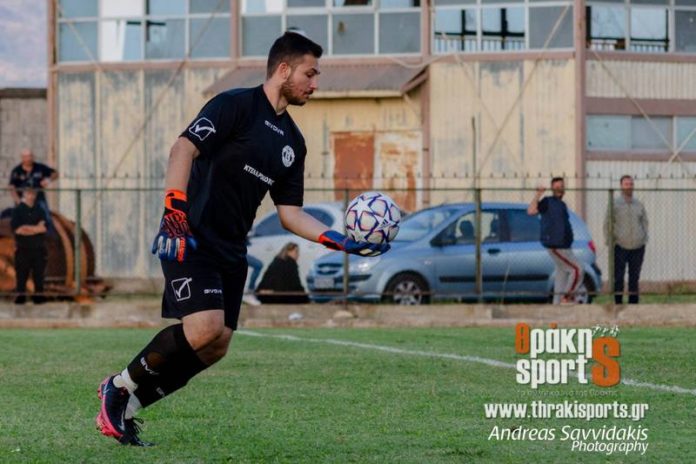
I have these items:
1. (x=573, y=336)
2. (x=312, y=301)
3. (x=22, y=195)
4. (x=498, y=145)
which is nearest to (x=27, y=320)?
(x=22, y=195)

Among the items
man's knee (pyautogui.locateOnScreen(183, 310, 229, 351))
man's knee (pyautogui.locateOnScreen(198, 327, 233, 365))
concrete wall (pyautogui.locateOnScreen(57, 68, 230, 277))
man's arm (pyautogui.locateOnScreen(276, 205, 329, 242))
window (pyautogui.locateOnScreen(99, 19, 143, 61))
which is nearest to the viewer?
man's knee (pyautogui.locateOnScreen(183, 310, 229, 351))

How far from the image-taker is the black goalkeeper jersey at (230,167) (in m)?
8.03

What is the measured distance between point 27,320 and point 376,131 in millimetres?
13373

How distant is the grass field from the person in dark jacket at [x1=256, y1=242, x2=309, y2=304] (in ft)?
Result: 20.8

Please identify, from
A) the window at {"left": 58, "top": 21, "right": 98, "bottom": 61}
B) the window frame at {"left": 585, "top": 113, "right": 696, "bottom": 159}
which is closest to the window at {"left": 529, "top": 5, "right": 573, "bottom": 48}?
the window frame at {"left": 585, "top": 113, "right": 696, "bottom": 159}

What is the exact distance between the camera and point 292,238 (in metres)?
24.5

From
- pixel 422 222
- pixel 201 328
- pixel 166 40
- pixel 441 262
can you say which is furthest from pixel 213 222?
pixel 166 40

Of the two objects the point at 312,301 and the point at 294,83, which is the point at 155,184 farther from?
the point at 294,83

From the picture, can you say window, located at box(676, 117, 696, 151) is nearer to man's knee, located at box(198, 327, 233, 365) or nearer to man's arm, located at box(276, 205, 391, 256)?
man's arm, located at box(276, 205, 391, 256)

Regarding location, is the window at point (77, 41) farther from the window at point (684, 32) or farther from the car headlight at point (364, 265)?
the car headlight at point (364, 265)

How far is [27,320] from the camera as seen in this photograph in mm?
21391

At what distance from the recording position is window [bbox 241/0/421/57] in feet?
111

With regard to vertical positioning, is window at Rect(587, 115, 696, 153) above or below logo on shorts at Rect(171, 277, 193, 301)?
above

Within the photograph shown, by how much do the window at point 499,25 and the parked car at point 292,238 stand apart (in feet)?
30.2
